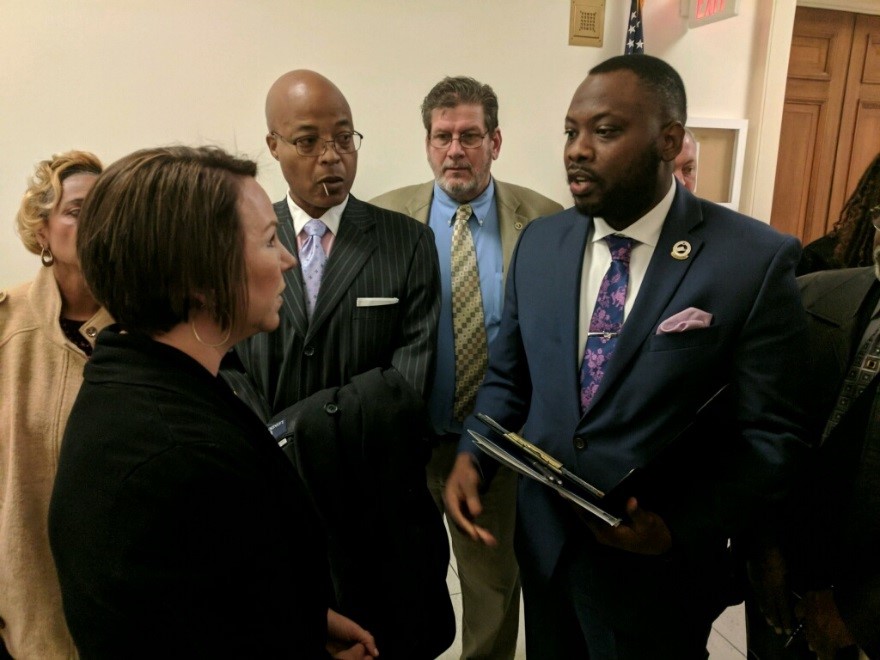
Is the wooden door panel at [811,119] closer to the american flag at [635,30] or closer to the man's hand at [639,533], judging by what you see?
the american flag at [635,30]

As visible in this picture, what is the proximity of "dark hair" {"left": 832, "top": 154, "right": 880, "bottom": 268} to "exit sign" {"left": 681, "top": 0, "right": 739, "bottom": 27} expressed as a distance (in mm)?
1442

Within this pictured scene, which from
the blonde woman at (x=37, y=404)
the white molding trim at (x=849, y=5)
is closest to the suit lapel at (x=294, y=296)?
the blonde woman at (x=37, y=404)

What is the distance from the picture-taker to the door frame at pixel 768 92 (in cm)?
313

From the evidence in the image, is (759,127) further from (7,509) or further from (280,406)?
(7,509)

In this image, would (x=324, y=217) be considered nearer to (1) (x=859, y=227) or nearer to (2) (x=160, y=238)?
(2) (x=160, y=238)

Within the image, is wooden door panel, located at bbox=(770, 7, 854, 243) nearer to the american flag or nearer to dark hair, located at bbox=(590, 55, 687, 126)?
the american flag

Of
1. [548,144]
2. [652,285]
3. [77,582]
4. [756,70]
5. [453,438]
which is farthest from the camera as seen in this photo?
[756,70]

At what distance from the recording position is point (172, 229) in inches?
31.5

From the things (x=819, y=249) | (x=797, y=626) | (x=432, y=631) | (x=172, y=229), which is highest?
(x=172, y=229)

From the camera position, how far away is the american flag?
2.87 m

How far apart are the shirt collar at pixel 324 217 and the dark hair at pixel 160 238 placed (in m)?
0.71

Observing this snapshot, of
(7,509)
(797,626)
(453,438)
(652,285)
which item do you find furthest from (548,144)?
(7,509)

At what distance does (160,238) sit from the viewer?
80 cm

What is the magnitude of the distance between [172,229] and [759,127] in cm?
347
